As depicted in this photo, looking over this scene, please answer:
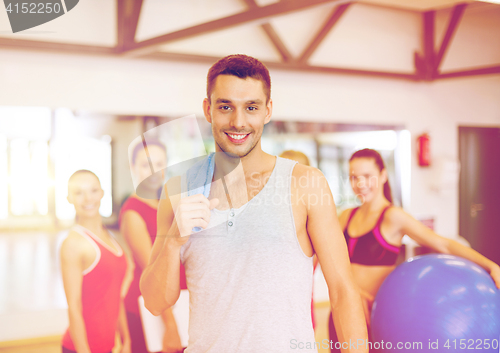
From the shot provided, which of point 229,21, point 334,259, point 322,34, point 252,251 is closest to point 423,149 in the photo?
point 322,34

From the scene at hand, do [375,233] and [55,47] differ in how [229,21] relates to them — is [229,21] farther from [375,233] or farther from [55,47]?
[375,233]

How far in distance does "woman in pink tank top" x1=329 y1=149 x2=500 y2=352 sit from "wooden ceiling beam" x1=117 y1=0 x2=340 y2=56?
1025 mm

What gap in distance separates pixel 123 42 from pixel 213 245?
2.97 metres

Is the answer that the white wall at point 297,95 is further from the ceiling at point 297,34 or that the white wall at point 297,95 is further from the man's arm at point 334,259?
the man's arm at point 334,259

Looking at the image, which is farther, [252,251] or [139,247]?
[139,247]

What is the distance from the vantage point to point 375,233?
89.4 inches

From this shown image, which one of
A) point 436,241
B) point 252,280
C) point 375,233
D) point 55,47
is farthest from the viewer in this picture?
point 55,47

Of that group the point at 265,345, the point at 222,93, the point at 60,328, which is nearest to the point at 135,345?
the point at 60,328

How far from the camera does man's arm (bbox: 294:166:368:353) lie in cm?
116

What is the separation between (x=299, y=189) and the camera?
1.21m

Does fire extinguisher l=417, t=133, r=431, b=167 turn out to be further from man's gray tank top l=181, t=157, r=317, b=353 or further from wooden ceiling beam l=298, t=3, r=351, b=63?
man's gray tank top l=181, t=157, r=317, b=353

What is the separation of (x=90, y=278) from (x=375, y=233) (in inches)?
76.8

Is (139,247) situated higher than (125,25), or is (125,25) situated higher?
(125,25)

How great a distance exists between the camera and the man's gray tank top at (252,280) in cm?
112
